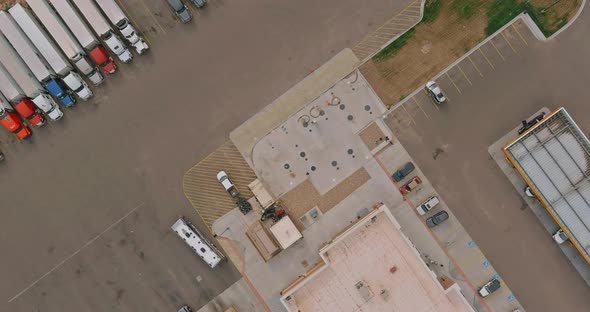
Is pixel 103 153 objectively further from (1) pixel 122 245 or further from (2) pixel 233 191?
(2) pixel 233 191

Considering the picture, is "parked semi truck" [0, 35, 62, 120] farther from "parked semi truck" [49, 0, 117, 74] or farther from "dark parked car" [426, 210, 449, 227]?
"dark parked car" [426, 210, 449, 227]

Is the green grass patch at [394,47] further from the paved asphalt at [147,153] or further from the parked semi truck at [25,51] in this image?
the parked semi truck at [25,51]

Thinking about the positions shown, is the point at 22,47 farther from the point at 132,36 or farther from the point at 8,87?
the point at 132,36

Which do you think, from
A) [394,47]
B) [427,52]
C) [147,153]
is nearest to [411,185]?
[427,52]

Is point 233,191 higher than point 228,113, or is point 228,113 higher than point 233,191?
point 228,113

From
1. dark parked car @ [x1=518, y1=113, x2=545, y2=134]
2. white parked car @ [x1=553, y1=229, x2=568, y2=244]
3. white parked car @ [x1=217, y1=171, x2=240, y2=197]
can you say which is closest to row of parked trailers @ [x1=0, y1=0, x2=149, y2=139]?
white parked car @ [x1=217, y1=171, x2=240, y2=197]

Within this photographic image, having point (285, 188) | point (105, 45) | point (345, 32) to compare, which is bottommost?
point (285, 188)

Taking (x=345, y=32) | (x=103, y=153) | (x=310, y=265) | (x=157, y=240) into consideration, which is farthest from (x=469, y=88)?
(x=103, y=153)
